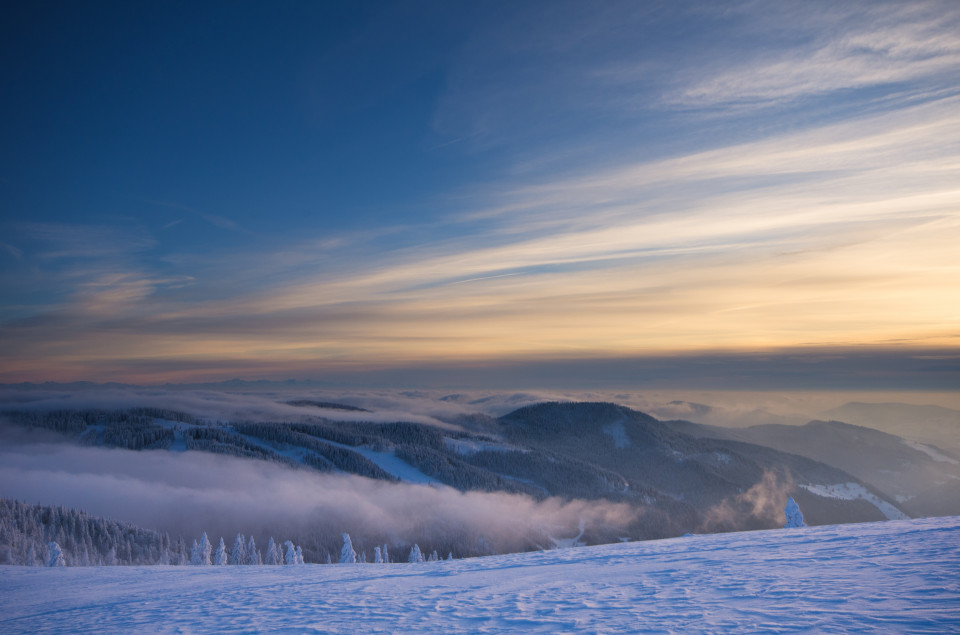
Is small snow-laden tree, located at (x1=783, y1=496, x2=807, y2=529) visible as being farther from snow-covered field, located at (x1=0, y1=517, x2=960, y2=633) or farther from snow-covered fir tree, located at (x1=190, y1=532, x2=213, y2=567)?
snow-covered fir tree, located at (x1=190, y1=532, x2=213, y2=567)

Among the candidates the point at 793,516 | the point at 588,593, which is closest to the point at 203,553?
the point at 793,516

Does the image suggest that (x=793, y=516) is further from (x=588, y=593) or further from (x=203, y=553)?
(x=203, y=553)

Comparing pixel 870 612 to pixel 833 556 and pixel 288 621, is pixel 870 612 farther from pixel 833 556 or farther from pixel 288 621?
pixel 288 621

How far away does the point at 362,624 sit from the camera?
1259 cm

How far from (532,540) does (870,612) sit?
681ft

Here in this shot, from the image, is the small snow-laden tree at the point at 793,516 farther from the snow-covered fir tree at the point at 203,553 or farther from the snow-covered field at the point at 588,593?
the snow-covered fir tree at the point at 203,553

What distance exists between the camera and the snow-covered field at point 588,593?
10.7 metres

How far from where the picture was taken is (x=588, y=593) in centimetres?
1418

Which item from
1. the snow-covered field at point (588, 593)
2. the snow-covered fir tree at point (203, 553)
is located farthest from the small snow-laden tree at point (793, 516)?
the snow-covered fir tree at point (203, 553)

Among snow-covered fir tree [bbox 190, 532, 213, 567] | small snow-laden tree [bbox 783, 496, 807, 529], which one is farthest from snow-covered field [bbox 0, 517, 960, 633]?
snow-covered fir tree [bbox 190, 532, 213, 567]

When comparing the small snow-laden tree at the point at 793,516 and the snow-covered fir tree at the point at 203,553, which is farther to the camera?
the snow-covered fir tree at the point at 203,553

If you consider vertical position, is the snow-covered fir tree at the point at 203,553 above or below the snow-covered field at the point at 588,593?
below

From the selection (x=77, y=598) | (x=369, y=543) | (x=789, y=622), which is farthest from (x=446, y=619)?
(x=369, y=543)

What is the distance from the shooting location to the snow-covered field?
35.2 ft
